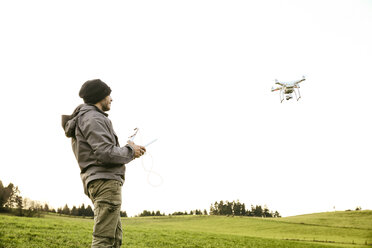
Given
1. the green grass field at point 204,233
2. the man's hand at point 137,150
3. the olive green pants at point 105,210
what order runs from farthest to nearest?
the green grass field at point 204,233
the man's hand at point 137,150
the olive green pants at point 105,210

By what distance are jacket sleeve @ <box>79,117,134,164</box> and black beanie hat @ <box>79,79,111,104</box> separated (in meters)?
0.37

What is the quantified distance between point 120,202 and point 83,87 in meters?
1.41

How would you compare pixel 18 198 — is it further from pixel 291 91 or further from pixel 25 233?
pixel 291 91

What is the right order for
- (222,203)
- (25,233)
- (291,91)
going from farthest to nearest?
(222,203) < (291,91) < (25,233)

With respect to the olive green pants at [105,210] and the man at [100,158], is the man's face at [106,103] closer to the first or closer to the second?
the man at [100,158]

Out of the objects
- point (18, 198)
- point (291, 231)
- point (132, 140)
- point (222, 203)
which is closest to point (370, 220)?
point (291, 231)

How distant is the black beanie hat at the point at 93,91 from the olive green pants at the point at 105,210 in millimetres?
980

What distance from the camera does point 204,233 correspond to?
2973cm

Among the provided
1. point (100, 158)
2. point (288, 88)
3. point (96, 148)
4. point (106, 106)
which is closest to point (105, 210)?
point (100, 158)

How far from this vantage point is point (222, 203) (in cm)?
12175

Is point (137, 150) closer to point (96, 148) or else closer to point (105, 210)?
point (96, 148)

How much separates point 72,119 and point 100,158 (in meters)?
0.67

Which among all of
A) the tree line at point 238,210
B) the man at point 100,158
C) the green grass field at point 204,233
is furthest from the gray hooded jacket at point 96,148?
the tree line at point 238,210

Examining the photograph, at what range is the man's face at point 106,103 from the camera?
3.61 meters
